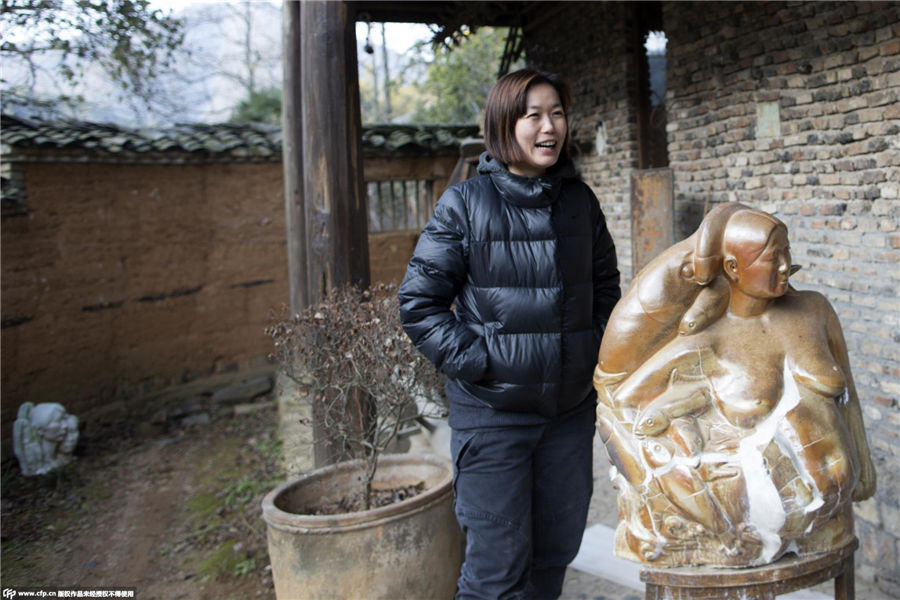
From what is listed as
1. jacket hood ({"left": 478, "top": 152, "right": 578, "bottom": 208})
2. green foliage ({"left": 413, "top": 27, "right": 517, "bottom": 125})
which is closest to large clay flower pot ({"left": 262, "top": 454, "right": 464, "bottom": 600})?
jacket hood ({"left": 478, "top": 152, "right": 578, "bottom": 208})

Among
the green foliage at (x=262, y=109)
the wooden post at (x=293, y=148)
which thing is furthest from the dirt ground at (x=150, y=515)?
the green foliage at (x=262, y=109)

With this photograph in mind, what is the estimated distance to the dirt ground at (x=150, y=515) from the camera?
3.97m

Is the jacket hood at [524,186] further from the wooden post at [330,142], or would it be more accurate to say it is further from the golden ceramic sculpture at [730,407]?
the wooden post at [330,142]

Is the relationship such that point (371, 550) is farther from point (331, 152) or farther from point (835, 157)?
point (835, 157)

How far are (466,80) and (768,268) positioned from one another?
9898 mm

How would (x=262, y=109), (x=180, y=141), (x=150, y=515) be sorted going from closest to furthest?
(x=150, y=515) → (x=180, y=141) → (x=262, y=109)

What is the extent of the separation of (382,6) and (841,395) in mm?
4800

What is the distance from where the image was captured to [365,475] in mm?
3027

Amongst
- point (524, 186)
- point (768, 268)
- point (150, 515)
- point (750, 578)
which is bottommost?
point (150, 515)

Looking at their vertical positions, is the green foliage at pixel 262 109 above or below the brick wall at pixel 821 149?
above

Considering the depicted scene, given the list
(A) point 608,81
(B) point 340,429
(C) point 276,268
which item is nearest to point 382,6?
(A) point 608,81

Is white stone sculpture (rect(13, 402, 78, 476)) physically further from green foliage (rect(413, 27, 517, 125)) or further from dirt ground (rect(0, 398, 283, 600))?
green foliage (rect(413, 27, 517, 125))

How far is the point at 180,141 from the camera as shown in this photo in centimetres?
704

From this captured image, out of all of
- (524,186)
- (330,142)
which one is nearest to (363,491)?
(524,186)
